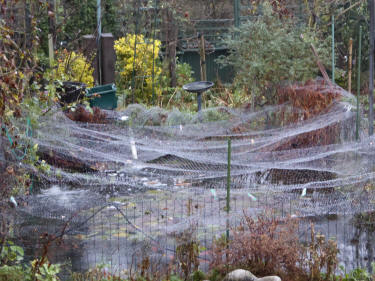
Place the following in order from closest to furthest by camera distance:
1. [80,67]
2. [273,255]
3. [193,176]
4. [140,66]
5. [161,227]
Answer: [273,255], [161,227], [193,176], [80,67], [140,66]

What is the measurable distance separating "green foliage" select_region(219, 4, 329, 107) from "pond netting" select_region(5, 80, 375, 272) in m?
0.79

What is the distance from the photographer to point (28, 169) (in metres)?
6.48

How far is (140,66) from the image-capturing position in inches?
506

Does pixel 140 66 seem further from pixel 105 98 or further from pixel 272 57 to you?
pixel 272 57

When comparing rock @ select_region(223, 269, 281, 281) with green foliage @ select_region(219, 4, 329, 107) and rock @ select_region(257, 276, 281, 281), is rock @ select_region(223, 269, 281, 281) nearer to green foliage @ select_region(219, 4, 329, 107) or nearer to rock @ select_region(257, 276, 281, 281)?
rock @ select_region(257, 276, 281, 281)

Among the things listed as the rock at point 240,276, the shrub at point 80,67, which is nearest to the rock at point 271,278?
the rock at point 240,276

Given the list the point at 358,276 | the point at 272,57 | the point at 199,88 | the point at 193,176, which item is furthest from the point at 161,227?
the point at 272,57

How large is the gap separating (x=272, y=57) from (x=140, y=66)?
3.24 m

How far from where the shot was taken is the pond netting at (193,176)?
236 inches

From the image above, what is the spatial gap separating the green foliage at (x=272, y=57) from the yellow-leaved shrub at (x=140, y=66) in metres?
2.10

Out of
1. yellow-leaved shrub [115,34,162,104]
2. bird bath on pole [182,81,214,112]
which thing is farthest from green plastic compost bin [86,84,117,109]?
yellow-leaved shrub [115,34,162,104]

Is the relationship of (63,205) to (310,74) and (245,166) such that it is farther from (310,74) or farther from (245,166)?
(310,74)

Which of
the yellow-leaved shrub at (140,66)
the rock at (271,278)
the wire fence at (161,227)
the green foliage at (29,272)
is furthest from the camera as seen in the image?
the yellow-leaved shrub at (140,66)

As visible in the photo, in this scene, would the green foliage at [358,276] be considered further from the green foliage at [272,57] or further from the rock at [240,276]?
the green foliage at [272,57]
